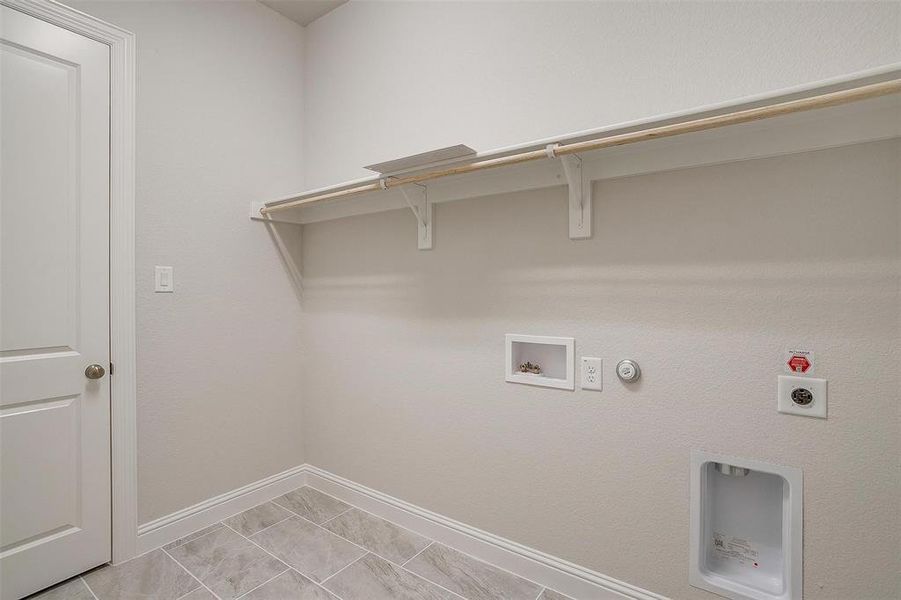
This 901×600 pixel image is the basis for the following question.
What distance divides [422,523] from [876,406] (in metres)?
1.79

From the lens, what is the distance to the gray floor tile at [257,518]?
2166 millimetres

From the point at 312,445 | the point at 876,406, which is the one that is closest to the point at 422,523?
the point at 312,445

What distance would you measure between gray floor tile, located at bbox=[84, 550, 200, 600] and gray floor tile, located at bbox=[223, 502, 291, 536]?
1.06 feet

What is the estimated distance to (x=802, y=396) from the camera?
1.28 m

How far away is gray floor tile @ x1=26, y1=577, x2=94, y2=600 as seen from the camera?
1.66 m

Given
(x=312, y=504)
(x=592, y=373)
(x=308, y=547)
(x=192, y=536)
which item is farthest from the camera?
(x=312, y=504)

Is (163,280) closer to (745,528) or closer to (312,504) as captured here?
(312,504)

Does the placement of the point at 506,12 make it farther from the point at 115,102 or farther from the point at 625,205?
the point at 115,102

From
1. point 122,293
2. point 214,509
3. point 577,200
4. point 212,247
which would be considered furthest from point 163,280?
point 577,200

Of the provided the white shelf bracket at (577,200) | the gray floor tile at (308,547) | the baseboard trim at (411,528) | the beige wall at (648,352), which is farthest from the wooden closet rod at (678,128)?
the gray floor tile at (308,547)

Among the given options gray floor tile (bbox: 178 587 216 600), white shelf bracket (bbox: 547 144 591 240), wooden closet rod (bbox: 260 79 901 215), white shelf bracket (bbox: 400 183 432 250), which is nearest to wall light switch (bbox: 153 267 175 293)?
wooden closet rod (bbox: 260 79 901 215)

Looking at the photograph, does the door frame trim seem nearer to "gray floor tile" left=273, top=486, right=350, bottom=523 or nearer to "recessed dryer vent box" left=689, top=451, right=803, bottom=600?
"gray floor tile" left=273, top=486, right=350, bottom=523

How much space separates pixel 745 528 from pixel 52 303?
267cm

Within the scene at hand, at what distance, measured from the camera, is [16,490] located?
1.64m
